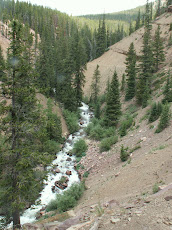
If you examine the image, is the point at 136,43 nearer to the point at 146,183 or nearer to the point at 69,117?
the point at 69,117

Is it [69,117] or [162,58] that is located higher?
[162,58]

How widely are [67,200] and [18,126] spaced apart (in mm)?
7606

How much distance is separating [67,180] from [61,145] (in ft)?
24.6

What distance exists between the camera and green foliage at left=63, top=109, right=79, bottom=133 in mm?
30203

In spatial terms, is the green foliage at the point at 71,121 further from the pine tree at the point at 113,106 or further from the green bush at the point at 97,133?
the pine tree at the point at 113,106

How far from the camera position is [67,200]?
1350 centimetres

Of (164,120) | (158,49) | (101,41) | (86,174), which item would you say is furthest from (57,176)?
(101,41)

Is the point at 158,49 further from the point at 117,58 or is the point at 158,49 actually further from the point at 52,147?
the point at 52,147

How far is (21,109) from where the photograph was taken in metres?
9.83

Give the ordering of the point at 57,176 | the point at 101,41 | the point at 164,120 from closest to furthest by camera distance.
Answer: the point at 164,120, the point at 57,176, the point at 101,41

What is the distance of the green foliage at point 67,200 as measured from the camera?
43.5 feet

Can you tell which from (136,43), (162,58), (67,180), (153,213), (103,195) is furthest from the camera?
(136,43)

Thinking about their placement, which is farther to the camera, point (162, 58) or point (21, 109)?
point (162, 58)

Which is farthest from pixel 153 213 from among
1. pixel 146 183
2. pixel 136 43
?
pixel 136 43
